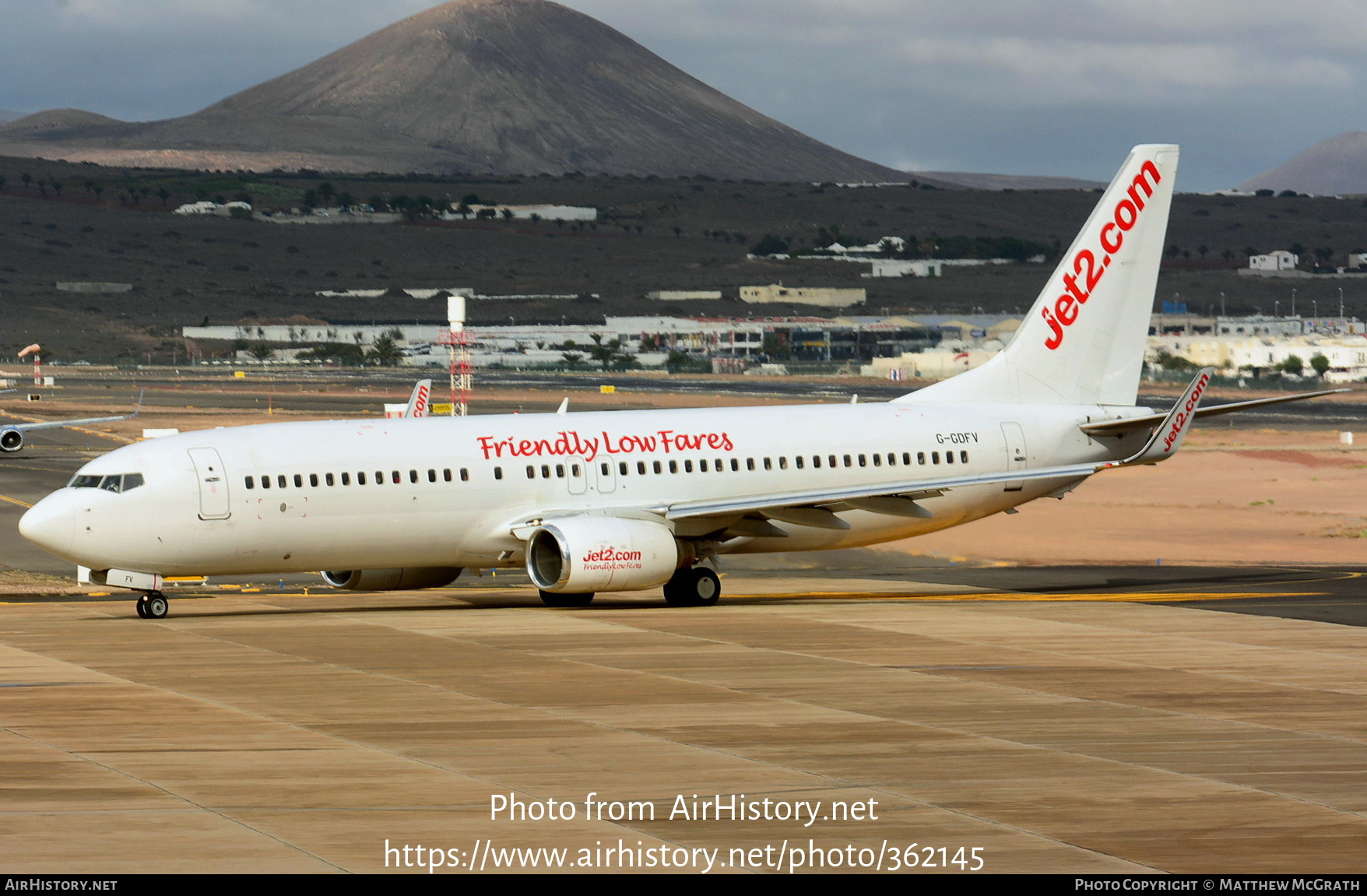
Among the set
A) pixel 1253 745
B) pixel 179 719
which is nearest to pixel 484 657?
pixel 179 719

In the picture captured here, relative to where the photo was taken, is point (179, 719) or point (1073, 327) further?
point (1073, 327)

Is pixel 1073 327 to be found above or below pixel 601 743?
above

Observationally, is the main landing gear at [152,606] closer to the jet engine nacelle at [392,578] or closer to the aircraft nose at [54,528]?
the aircraft nose at [54,528]

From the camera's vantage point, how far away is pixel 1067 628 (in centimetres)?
3509

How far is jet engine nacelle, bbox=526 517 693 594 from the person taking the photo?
3750 cm

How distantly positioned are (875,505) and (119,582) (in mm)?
15311

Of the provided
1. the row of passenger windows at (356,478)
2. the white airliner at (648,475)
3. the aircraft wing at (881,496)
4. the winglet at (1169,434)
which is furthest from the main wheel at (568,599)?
the winglet at (1169,434)

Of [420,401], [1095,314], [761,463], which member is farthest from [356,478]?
[1095,314]

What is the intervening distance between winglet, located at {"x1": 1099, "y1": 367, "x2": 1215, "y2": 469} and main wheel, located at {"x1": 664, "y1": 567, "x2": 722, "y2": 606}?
8.77 metres

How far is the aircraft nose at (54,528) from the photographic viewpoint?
117 feet

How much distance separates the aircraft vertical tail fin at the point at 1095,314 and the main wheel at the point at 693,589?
8.04m

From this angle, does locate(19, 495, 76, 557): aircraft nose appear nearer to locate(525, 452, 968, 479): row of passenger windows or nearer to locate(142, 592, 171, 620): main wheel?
locate(142, 592, 171, 620): main wheel

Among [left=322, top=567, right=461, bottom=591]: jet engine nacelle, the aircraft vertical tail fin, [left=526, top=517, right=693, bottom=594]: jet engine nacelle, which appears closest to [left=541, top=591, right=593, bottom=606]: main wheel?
[left=526, top=517, right=693, bottom=594]: jet engine nacelle
